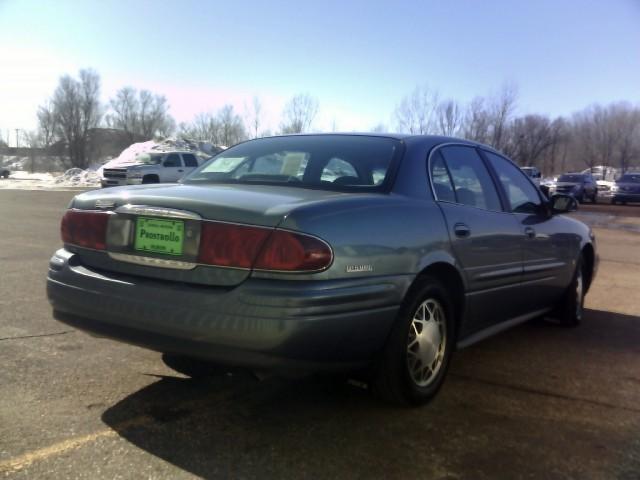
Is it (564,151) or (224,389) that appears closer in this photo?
(224,389)

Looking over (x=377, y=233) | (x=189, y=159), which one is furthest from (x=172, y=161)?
(x=377, y=233)

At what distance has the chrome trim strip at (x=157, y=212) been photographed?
A: 105 inches

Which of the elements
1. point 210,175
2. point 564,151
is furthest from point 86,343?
point 564,151

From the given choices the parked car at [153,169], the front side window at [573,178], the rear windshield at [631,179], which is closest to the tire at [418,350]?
the parked car at [153,169]

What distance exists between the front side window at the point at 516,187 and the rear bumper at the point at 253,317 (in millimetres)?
1834

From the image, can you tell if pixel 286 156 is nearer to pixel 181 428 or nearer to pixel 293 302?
pixel 293 302

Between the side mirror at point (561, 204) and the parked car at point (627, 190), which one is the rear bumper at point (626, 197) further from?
the side mirror at point (561, 204)

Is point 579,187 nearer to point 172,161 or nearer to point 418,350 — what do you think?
point 172,161

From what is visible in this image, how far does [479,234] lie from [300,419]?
60.8 inches

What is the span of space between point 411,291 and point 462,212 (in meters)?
0.77

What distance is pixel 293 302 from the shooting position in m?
2.43

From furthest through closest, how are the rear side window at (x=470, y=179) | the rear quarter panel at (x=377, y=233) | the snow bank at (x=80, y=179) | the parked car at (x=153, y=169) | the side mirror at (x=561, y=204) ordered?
the snow bank at (x=80, y=179) → the parked car at (x=153, y=169) → the side mirror at (x=561, y=204) → the rear side window at (x=470, y=179) → the rear quarter panel at (x=377, y=233)

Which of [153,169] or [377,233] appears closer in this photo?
[377,233]

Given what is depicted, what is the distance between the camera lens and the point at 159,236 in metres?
2.71
